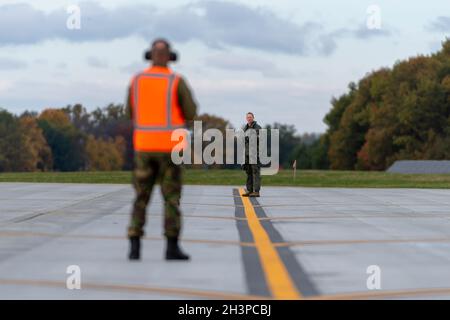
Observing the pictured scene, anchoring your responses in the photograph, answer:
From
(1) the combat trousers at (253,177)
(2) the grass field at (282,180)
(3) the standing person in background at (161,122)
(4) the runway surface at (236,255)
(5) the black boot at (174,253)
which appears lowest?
(2) the grass field at (282,180)

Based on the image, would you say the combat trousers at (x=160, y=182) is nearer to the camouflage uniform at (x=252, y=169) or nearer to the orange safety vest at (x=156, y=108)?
the orange safety vest at (x=156, y=108)

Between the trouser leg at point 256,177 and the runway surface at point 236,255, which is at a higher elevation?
the trouser leg at point 256,177

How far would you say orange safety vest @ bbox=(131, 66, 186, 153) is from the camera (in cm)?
882

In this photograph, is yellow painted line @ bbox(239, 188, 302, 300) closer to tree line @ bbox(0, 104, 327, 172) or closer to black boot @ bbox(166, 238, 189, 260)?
black boot @ bbox(166, 238, 189, 260)

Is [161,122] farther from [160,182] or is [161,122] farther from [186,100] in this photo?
[160,182]

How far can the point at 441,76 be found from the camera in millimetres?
96688

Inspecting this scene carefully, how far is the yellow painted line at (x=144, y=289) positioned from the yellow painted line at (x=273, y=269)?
266 millimetres

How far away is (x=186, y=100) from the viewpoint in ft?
28.9

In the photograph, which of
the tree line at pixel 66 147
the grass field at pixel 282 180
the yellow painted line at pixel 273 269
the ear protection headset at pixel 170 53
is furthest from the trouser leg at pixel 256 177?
the tree line at pixel 66 147

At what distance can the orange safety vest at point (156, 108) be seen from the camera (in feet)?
28.9

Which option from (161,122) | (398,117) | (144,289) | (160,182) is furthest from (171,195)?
(398,117)

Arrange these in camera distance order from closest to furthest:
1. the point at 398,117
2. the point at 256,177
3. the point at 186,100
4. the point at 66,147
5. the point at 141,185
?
the point at 186,100, the point at 141,185, the point at 256,177, the point at 398,117, the point at 66,147
